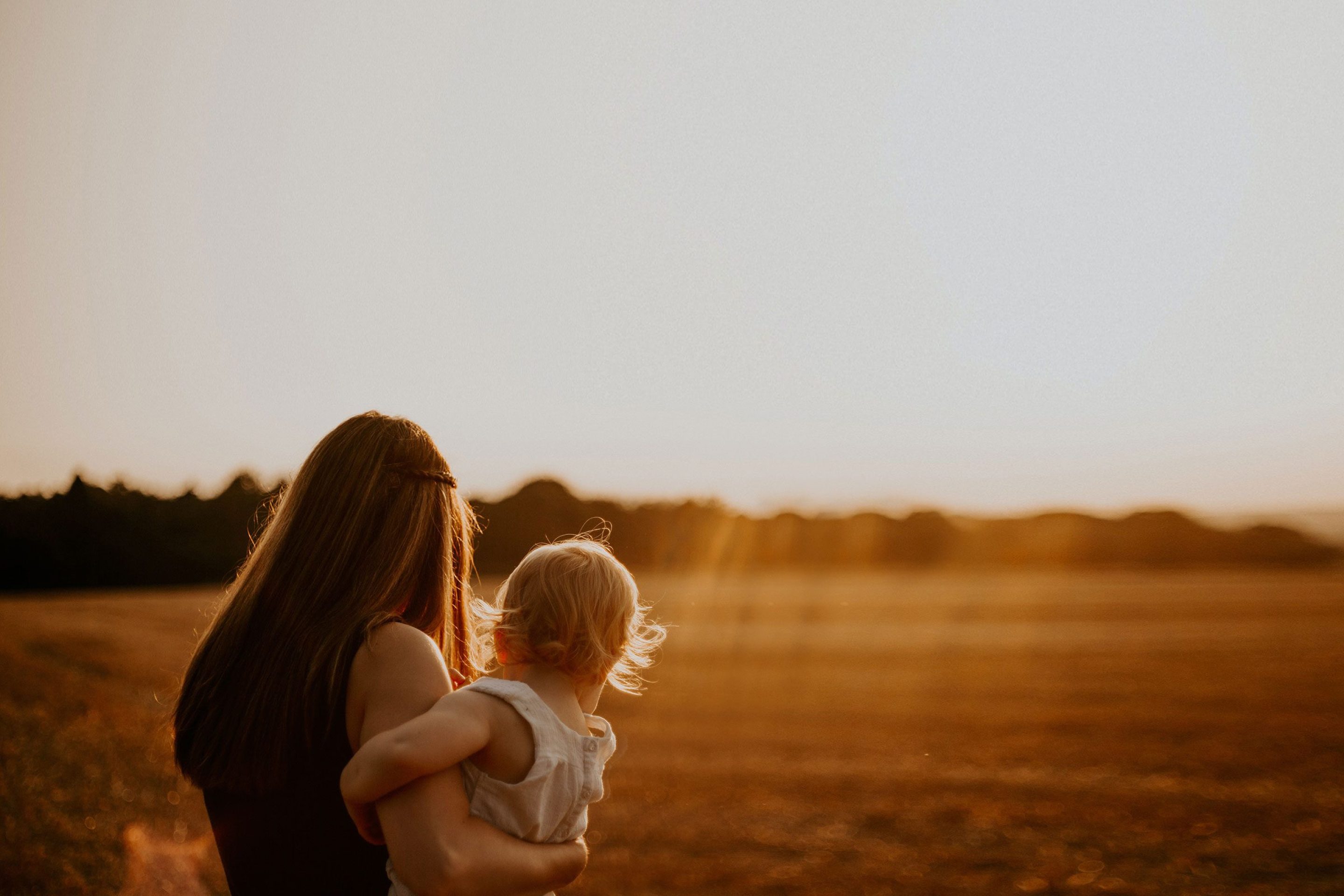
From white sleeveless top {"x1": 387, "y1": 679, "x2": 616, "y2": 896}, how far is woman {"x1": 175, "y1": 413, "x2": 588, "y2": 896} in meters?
0.08

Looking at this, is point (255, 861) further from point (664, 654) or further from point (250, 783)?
point (664, 654)

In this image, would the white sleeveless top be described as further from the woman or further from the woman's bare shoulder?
the woman's bare shoulder

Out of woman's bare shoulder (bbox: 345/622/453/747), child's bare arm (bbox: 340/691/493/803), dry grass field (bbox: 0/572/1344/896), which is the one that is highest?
woman's bare shoulder (bbox: 345/622/453/747)

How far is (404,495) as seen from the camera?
1984 millimetres

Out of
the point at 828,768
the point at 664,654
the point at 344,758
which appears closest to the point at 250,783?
the point at 344,758

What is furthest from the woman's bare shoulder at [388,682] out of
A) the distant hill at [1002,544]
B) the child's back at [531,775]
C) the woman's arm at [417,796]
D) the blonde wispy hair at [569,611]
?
the distant hill at [1002,544]

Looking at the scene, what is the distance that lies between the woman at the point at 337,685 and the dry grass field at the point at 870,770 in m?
0.41

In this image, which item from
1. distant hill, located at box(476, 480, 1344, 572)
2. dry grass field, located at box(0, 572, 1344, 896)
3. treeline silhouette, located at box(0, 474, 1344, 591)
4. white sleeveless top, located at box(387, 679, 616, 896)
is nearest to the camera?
white sleeveless top, located at box(387, 679, 616, 896)

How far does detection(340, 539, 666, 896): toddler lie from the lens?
175cm

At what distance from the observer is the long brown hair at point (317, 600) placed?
5.92ft

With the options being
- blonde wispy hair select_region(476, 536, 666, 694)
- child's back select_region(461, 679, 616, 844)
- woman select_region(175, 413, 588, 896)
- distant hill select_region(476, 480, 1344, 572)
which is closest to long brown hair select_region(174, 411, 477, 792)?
woman select_region(175, 413, 588, 896)

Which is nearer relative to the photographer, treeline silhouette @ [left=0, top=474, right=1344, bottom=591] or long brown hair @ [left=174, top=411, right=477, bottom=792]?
long brown hair @ [left=174, top=411, right=477, bottom=792]

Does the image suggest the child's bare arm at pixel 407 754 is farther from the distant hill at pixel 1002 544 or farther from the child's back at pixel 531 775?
the distant hill at pixel 1002 544

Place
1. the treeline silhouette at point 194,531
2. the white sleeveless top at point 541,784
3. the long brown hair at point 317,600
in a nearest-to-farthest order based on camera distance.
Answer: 1. the long brown hair at point 317,600
2. the white sleeveless top at point 541,784
3. the treeline silhouette at point 194,531
